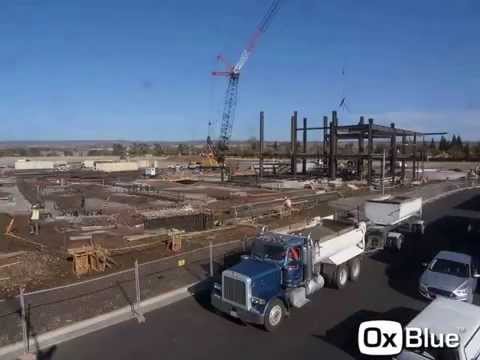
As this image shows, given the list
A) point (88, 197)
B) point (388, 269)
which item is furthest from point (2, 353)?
point (88, 197)

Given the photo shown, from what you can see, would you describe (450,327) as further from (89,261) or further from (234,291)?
(89,261)

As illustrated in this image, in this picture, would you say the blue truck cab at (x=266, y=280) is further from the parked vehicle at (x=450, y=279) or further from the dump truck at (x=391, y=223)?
the dump truck at (x=391, y=223)

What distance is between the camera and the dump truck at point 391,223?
819 inches

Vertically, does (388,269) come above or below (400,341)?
below

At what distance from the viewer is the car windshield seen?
13884 mm

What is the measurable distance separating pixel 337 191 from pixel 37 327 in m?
44.4

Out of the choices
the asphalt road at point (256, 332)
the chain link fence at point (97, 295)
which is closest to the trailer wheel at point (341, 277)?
the asphalt road at point (256, 332)

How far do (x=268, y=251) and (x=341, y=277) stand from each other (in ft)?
13.1

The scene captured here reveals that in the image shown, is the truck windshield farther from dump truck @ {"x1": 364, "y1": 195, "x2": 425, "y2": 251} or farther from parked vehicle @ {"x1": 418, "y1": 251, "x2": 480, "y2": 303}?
dump truck @ {"x1": 364, "y1": 195, "x2": 425, "y2": 251}

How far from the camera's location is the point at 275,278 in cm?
1207

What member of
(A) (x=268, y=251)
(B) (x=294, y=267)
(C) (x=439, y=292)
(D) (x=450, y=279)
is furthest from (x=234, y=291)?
(D) (x=450, y=279)

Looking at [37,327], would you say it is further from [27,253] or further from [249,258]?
[27,253]

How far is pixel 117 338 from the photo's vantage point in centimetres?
1138

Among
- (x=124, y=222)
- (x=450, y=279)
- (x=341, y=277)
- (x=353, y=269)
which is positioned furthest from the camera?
(x=124, y=222)
